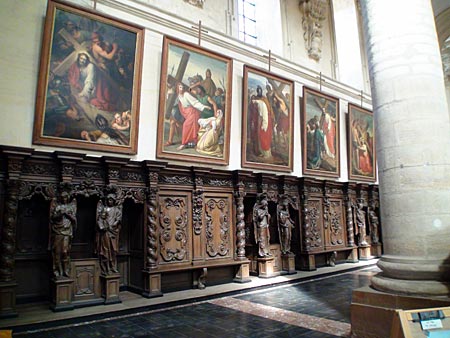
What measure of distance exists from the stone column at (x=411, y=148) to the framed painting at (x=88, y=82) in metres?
4.82

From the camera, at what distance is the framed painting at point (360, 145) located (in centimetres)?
1259

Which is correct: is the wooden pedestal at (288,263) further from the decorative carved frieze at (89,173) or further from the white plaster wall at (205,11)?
the white plaster wall at (205,11)

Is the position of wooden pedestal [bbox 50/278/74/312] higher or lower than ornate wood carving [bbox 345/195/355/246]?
lower

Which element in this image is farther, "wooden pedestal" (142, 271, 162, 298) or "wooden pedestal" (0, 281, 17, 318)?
"wooden pedestal" (142, 271, 162, 298)

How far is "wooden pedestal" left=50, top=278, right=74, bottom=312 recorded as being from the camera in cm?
548

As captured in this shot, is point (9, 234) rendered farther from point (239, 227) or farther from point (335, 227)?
point (335, 227)

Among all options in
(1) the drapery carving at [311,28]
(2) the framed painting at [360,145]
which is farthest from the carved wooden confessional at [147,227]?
(1) the drapery carving at [311,28]

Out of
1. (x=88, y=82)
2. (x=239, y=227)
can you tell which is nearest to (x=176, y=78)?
(x=88, y=82)

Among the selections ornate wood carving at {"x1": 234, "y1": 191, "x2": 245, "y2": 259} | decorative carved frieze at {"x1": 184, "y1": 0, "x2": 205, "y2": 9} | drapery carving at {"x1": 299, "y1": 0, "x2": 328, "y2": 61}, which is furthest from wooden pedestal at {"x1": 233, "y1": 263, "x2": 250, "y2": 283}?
drapery carving at {"x1": 299, "y1": 0, "x2": 328, "y2": 61}

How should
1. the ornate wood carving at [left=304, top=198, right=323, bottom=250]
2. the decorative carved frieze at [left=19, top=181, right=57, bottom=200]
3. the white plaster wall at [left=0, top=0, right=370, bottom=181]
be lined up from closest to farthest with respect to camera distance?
the decorative carved frieze at [left=19, top=181, right=57, bottom=200], the white plaster wall at [left=0, top=0, right=370, bottom=181], the ornate wood carving at [left=304, top=198, right=323, bottom=250]

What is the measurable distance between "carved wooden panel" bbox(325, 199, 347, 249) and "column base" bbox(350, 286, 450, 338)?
22.6ft

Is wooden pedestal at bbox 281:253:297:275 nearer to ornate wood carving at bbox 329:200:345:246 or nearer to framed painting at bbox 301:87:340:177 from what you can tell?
ornate wood carving at bbox 329:200:345:246

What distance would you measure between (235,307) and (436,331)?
428 cm

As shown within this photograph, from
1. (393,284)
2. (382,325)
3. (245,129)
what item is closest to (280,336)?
(382,325)
